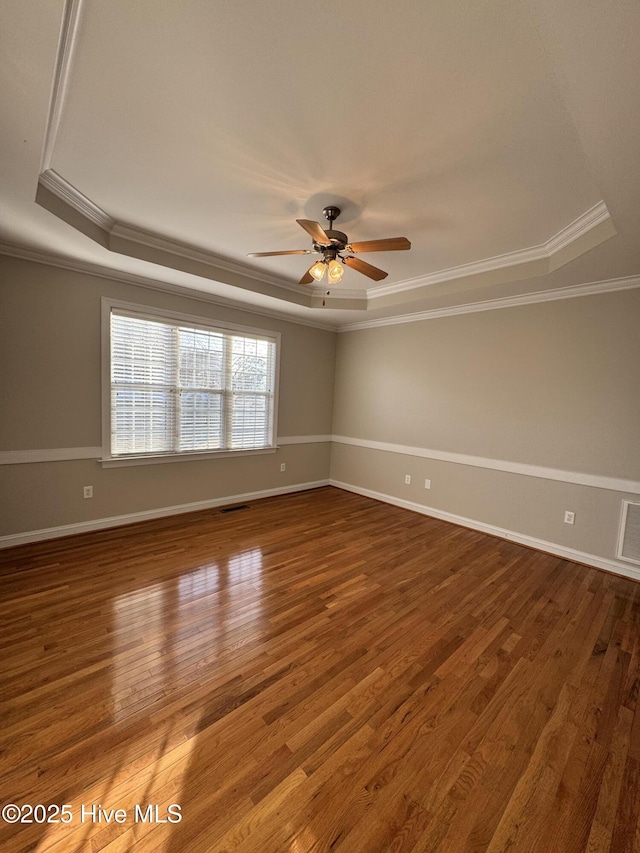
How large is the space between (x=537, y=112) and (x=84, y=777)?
11.0ft

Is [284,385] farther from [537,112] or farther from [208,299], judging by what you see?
[537,112]

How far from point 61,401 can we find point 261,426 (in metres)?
2.29

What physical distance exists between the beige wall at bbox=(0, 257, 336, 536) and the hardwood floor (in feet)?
1.81

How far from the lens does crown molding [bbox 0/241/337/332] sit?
9.55ft

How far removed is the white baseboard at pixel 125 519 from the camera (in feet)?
10.2

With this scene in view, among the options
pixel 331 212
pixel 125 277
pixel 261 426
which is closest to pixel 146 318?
pixel 125 277

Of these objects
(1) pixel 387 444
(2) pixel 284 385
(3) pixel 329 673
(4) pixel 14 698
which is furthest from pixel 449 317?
(4) pixel 14 698

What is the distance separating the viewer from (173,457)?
3943mm

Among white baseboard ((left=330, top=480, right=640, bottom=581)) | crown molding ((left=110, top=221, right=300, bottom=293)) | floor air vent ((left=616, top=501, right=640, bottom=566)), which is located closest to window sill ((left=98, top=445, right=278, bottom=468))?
white baseboard ((left=330, top=480, right=640, bottom=581))

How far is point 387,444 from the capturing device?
4930 millimetres

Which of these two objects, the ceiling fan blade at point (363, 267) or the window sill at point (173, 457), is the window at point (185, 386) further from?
the ceiling fan blade at point (363, 267)

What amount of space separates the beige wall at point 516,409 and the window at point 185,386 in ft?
5.47

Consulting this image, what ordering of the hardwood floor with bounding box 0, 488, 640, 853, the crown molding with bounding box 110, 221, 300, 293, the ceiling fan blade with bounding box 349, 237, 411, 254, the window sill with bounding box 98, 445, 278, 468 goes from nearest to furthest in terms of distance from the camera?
the hardwood floor with bounding box 0, 488, 640, 853
the ceiling fan blade with bounding box 349, 237, 411, 254
the crown molding with bounding box 110, 221, 300, 293
the window sill with bounding box 98, 445, 278, 468

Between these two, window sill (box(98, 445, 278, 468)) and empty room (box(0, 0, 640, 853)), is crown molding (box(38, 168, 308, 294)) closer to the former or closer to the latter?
empty room (box(0, 0, 640, 853))
